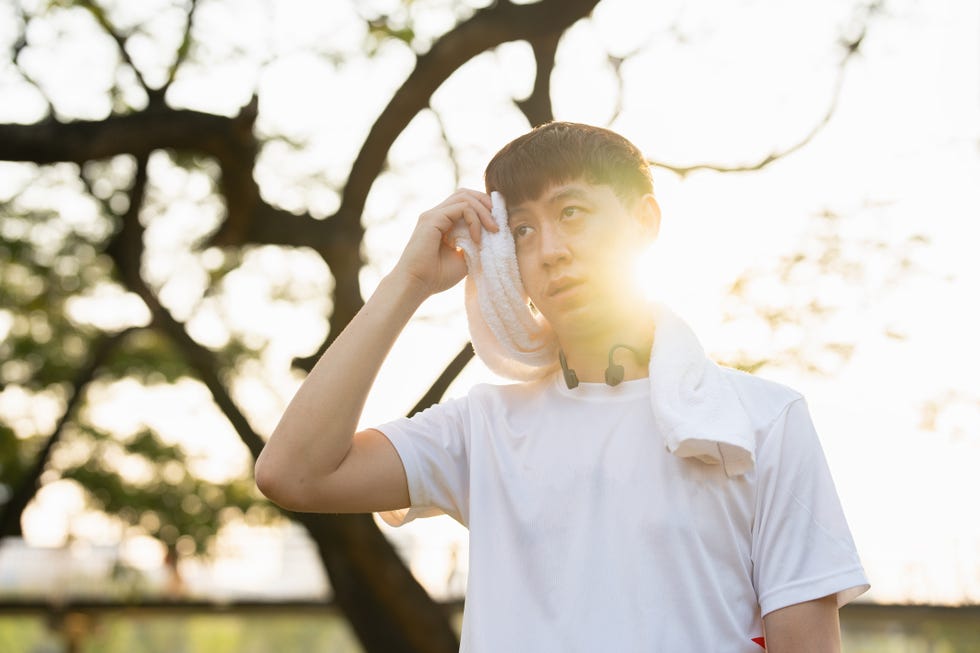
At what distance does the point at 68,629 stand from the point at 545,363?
14.2 meters

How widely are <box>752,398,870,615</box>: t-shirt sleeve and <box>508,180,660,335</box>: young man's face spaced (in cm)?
40

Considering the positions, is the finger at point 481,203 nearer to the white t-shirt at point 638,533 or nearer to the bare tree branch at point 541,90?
the white t-shirt at point 638,533

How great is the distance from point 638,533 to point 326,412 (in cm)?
61

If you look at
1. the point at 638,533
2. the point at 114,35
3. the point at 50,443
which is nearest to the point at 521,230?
the point at 638,533

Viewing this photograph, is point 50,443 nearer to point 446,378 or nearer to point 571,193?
point 446,378

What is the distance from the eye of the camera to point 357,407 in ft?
6.91

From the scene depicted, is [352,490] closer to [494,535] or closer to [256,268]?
[494,535]

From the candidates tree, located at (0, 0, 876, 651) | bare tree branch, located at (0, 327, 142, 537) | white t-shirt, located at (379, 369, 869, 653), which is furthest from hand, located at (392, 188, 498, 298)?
bare tree branch, located at (0, 327, 142, 537)

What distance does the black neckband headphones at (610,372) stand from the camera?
2.07 m

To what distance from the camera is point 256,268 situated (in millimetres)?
11602

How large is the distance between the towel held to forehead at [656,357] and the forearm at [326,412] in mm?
223

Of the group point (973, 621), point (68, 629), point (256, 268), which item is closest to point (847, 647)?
point (973, 621)

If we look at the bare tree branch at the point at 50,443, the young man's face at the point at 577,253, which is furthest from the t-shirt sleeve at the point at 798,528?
the bare tree branch at the point at 50,443

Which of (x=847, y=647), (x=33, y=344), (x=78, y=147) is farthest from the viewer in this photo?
(x=847, y=647)
